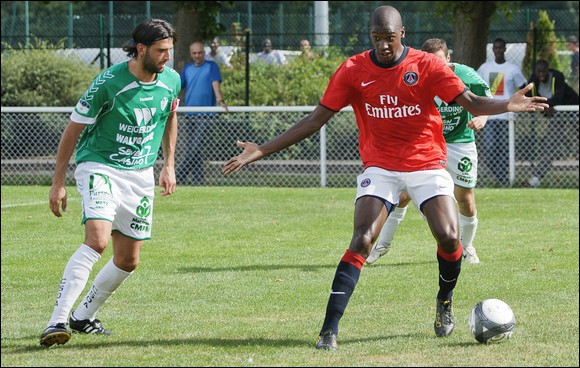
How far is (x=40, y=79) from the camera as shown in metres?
22.8

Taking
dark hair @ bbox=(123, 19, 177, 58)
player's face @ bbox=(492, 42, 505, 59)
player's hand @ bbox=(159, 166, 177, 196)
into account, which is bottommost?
player's hand @ bbox=(159, 166, 177, 196)

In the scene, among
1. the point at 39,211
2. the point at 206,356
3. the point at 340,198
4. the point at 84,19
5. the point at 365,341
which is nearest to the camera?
the point at 206,356

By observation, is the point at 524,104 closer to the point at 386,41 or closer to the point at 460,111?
the point at 386,41

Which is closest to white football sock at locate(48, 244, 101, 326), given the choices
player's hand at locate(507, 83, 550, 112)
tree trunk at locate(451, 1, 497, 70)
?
player's hand at locate(507, 83, 550, 112)

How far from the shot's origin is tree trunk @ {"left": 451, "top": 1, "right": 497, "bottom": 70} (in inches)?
754

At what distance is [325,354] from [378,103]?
1.64 meters

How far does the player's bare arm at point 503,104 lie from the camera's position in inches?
275

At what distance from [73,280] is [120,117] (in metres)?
1.07

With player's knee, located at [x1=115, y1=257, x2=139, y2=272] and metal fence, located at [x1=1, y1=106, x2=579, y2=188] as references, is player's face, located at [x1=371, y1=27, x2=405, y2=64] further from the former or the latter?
metal fence, located at [x1=1, y1=106, x2=579, y2=188]

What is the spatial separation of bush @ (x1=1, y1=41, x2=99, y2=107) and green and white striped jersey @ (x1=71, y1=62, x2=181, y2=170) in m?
15.7

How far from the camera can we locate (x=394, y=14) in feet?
23.3

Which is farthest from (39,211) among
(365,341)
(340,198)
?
(365,341)

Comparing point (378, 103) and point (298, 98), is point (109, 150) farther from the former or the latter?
point (298, 98)

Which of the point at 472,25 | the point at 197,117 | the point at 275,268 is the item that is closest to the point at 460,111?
the point at 275,268
